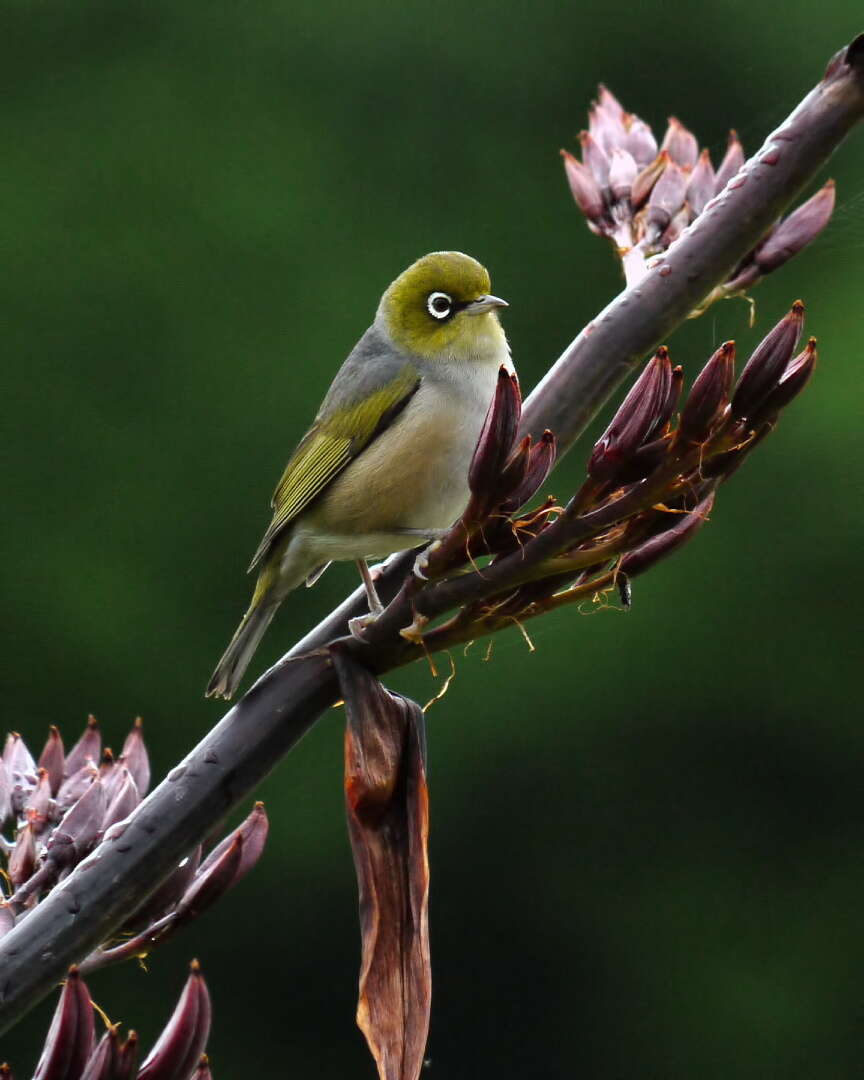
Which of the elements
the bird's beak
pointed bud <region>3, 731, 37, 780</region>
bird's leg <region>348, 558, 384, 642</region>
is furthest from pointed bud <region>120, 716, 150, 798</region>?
the bird's beak

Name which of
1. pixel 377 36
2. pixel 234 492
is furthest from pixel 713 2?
pixel 234 492

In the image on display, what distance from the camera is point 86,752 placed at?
4.90 feet

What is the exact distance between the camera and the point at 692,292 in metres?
1.12

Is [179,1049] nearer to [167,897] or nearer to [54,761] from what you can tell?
[167,897]

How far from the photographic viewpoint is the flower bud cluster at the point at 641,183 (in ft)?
5.11

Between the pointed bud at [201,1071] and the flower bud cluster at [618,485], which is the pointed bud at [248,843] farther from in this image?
the flower bud cluster at [618,485]

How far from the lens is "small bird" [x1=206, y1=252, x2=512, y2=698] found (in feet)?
7.04

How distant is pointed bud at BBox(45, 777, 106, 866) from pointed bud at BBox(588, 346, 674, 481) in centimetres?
54

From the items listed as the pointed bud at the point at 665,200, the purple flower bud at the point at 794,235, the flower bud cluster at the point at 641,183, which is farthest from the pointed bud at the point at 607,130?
the purple flower bud at the point at 794,235

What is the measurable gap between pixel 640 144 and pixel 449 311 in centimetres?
66

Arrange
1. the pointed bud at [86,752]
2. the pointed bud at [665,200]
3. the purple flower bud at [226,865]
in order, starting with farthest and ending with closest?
the pointed bud at [665,200]
the pointed bud at [86,752]
the purple flower bud at [226,865]

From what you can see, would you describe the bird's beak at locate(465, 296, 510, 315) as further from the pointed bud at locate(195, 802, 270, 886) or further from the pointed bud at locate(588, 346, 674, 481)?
the pointed bud at locate(588, 346, 674, 481)

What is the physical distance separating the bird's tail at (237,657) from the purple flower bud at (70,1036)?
81 centimetres

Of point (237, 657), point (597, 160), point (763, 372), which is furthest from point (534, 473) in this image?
point (237, 657)
